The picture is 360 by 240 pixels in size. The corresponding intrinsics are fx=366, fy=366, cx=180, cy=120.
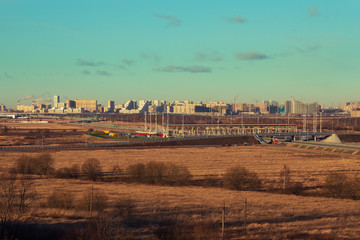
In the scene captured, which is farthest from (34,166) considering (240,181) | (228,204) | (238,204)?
(238,204)

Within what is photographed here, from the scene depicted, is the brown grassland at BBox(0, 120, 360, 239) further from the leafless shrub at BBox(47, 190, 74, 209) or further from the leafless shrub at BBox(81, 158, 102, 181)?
the leafless shrub at BBox(81, 158, 102, 181)

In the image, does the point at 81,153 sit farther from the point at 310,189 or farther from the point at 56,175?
the point at 310,189

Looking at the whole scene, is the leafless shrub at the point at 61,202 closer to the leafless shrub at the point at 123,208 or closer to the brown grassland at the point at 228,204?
the brown grassland at the point at 228,204

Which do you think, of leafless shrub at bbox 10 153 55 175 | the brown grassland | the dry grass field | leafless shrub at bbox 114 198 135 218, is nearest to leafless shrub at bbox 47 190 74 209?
the brown grassland

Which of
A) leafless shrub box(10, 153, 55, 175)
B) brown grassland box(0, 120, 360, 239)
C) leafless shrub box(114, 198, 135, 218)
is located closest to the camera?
brown grassland box(0, 120, 360, 239)

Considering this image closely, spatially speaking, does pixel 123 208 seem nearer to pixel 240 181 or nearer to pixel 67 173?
pixel 240 181

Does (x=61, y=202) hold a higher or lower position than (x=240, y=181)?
higher

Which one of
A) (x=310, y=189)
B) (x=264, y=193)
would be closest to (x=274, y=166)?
(x=310, y=189)

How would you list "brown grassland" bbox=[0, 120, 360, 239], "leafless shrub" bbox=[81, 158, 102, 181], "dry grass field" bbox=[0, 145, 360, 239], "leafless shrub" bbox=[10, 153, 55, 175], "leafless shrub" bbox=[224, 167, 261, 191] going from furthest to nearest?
"leafless shrub" bbox=[10, 153, 55, 175], "leafless shrub" bbox=[81, 158, 102, 181], "leafless shrub" bbox=[224, 167, 261, 191], "dry grass field" bbox=[0, 145, 360, 239], "brown grassland" bbox=[0, 120, 360, 239]
